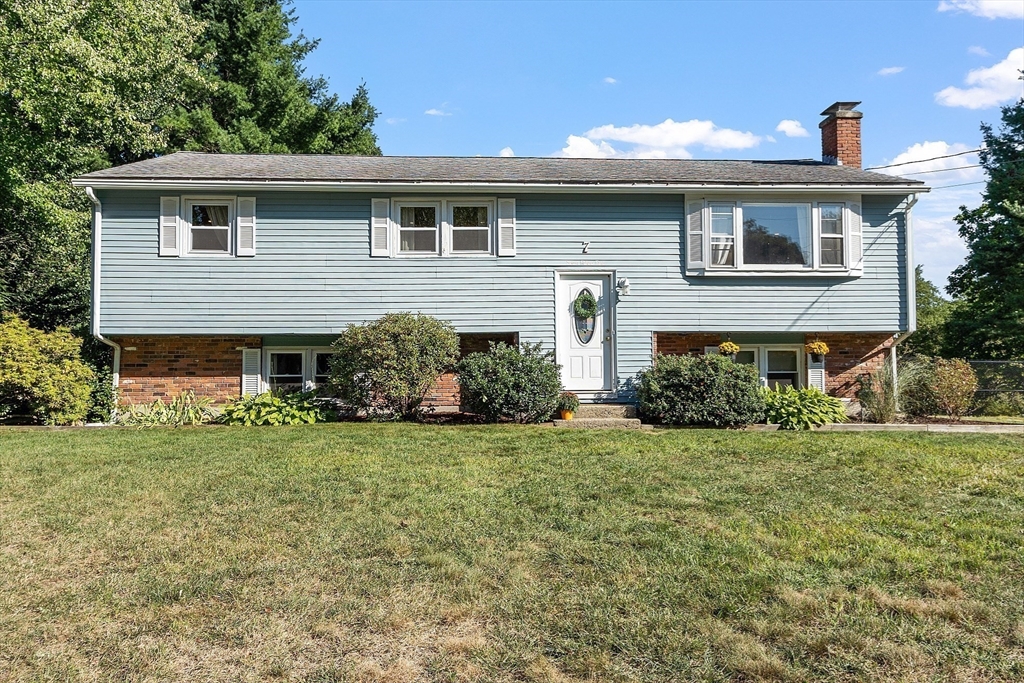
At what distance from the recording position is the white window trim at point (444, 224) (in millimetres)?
12945

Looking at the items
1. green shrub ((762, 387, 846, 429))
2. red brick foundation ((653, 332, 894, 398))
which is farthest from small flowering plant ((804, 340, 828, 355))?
green shrub ((762, 387, 846, 429))

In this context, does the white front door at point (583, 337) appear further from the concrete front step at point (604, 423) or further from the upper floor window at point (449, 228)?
the concrete front step at point (604, 423)

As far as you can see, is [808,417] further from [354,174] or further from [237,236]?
[237,236]

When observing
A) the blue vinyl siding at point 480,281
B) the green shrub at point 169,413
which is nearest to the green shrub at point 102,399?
the green shrub at point 169,413

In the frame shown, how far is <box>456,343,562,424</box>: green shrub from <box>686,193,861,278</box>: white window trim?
13.4 ft

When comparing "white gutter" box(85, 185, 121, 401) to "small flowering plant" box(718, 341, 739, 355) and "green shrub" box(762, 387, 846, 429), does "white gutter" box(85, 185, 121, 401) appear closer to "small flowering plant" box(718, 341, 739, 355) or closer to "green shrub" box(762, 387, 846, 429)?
"small flowering plant" box(718, 341, 739, 355)

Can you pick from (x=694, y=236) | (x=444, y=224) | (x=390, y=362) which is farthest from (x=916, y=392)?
(x=390, y=362)

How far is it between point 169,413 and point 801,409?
10.5m

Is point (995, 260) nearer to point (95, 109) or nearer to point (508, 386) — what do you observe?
point (508, 386)

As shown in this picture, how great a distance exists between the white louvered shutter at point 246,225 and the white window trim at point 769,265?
8.20 meters

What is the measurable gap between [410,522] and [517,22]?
11898mm

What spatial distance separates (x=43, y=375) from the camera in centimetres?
1107

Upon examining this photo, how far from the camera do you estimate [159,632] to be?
3.53 metres

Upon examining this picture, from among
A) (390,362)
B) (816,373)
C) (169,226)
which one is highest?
(169,226)
